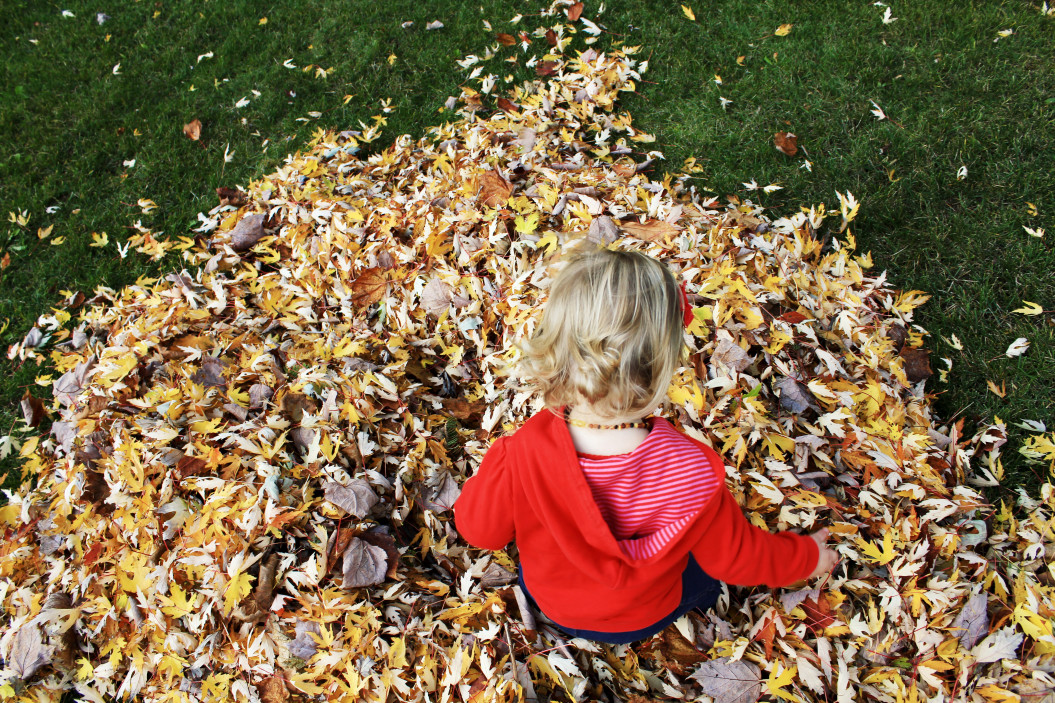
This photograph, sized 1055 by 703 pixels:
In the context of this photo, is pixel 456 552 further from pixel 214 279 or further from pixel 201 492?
pixel 214 279

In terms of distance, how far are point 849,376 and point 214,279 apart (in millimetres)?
3182

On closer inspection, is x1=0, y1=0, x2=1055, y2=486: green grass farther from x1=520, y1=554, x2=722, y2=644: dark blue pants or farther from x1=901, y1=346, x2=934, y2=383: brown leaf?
x1=520, y1=554, x2=722, y2=644: dark blue pants

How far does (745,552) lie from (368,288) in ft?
6.95

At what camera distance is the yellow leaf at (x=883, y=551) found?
217 cm

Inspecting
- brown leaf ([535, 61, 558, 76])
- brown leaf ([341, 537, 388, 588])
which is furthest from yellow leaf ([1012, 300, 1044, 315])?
brown leaf ([341, 537, 388, 588])

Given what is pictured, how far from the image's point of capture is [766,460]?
2.40 metres

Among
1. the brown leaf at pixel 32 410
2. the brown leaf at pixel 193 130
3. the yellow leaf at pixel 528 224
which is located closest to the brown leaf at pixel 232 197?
the brown leaf at pixel 193 130

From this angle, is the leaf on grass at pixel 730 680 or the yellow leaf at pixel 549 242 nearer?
the leaf on grass at pixel 730 680

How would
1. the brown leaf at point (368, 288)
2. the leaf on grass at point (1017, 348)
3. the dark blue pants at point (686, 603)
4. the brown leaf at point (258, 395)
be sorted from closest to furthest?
1. the dark blue pants at point (686, 603)
2. the brown leaf at point (258, 395)
3. the leaf on grass at point (1017, 348)
4. the brown leaf at point (368, 288)

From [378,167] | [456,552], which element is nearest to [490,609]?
[456,552]

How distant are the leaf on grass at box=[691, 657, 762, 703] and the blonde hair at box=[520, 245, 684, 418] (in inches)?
41.9

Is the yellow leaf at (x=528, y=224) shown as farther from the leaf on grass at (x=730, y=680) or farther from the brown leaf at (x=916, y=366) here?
the leaf on grass at (x=730, y=680)

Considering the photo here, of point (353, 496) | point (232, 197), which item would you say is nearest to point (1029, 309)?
point (353, 496)

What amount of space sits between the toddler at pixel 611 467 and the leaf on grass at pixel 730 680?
44cm
